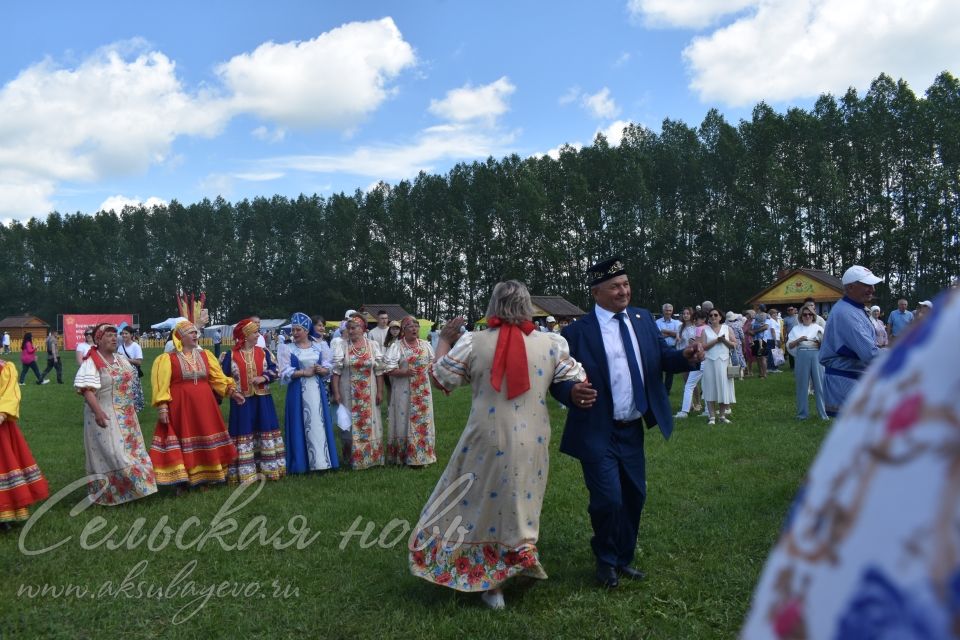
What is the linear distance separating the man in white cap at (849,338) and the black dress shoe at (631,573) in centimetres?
240

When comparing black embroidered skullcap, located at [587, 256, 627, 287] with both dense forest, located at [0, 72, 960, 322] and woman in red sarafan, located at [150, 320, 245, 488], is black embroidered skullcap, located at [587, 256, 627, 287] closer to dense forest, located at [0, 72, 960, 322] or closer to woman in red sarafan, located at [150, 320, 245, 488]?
woman in red sarafan, located at [150, 320, 245, 488]

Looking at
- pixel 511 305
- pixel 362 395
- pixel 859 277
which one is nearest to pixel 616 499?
pixel 511 305

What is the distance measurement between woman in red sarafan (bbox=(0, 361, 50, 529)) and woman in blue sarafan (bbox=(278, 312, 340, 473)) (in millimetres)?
2763

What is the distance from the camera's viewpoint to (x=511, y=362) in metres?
4.30

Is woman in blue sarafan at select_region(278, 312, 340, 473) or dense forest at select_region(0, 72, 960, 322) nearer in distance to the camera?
woman in blue sarafan at select_region(278, 312, 340, 473)

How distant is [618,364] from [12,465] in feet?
18.5

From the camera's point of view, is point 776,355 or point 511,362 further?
point 776,355

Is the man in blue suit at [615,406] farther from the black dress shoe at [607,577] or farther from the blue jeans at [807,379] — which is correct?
the blue jeans at [807,379]

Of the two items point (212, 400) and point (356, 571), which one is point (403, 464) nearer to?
point (212, 400)

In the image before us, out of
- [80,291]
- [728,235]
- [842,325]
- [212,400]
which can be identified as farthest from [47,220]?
[842,325]

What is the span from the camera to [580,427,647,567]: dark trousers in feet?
14.4

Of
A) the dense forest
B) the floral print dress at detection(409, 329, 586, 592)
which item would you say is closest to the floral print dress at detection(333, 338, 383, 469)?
the floral print dress at detection(409, 329, 586, 592)

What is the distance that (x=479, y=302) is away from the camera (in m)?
58.8

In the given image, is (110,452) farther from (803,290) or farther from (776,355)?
(803,290)
